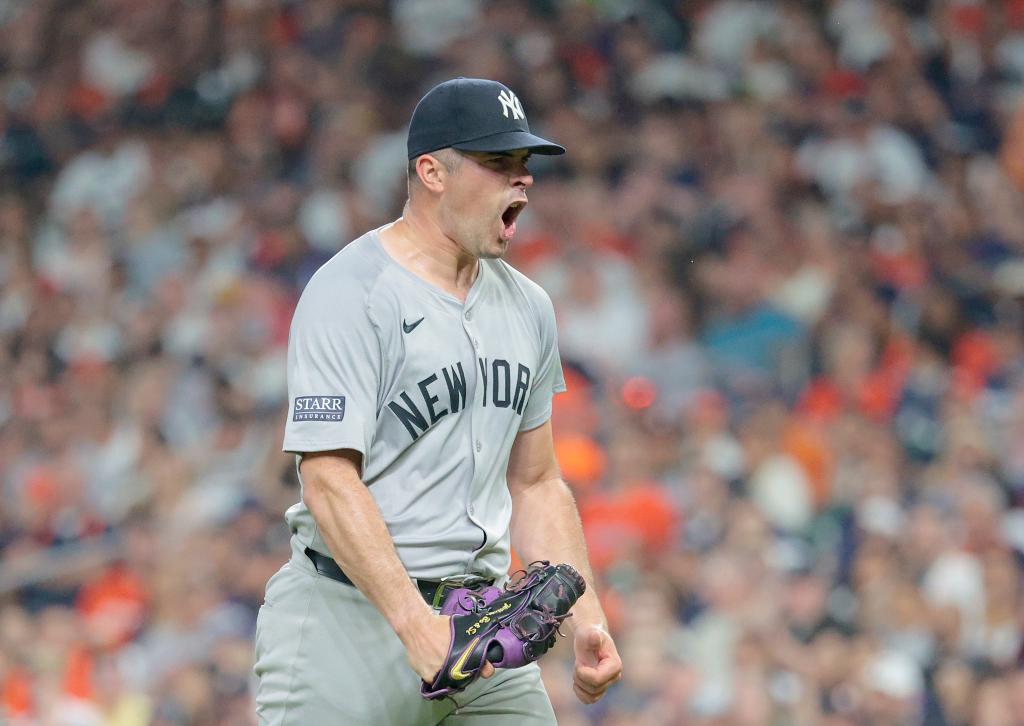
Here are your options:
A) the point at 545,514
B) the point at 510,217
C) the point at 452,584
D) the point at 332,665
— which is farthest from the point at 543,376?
the point at 332,665

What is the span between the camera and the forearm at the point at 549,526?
11.6 feet

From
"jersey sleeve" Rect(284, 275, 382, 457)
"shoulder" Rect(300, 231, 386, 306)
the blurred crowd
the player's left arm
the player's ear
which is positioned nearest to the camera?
"jersey sleeve" Rect(284, 275, 382, 457)

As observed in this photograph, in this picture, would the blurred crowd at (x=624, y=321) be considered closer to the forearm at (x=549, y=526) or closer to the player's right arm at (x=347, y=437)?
the forearm at (x=549, y=526)

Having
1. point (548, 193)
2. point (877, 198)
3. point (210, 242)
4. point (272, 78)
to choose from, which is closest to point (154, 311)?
point (210, 242)

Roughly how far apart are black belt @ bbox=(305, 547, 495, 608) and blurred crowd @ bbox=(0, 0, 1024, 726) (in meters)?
3.41

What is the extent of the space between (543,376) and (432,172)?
24.0 inches

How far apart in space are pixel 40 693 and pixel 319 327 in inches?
202

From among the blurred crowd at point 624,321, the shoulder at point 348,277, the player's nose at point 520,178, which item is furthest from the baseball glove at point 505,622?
the blurred crowd at point 624,321

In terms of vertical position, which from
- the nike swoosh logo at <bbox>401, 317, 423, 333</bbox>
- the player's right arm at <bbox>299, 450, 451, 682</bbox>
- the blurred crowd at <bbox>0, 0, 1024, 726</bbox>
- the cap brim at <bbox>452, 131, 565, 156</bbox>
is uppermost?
the cap brim at <bbox>452, 131, 565, 156</bbox>

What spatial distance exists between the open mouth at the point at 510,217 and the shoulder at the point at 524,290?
21 centimetres

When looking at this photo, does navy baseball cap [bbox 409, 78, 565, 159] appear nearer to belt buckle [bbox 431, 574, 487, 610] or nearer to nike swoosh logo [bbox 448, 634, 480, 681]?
belt buckle [bbox 431, 574, 487, 610]

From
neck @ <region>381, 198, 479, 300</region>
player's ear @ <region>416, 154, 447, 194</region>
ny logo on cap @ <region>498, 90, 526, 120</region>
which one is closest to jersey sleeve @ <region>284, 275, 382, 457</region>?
neck @ <region>381, 198, 479, 300</region>

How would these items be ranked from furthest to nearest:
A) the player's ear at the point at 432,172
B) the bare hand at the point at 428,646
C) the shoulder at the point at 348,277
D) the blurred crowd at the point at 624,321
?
the blurred crowd at the point at 624,321, the player's ear at the point at 432,172, the shoulder at the point at 348,277, the bare hand at the point at 428,646

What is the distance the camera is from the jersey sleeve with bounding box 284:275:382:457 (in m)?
3.05
